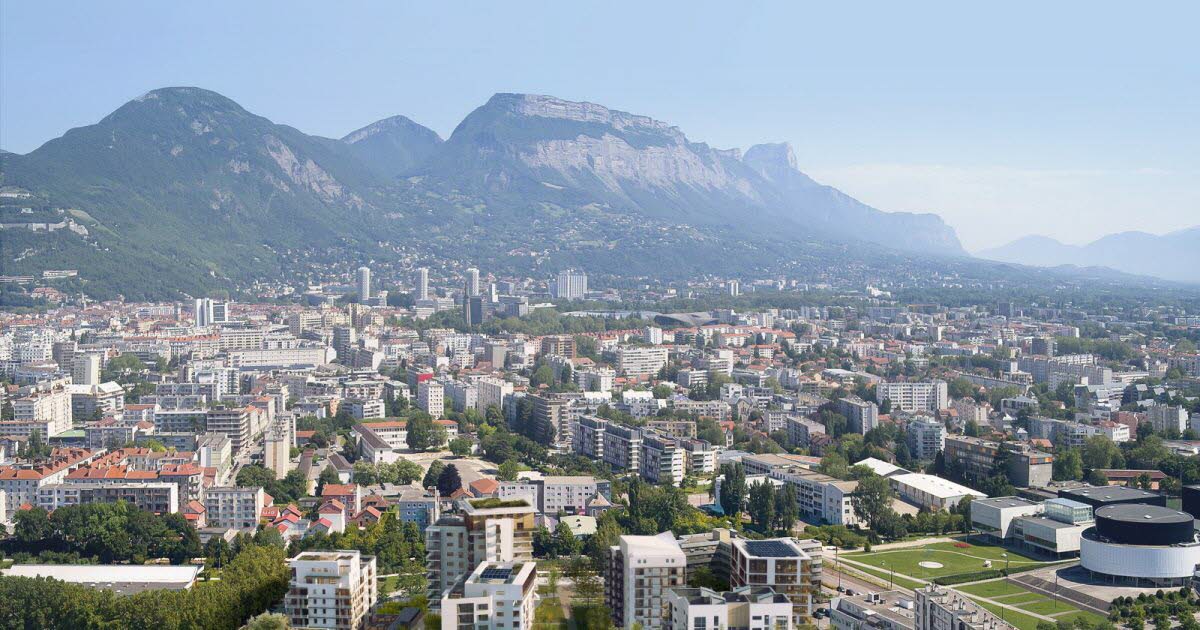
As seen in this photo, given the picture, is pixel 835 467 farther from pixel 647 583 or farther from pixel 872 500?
pixel 647 583

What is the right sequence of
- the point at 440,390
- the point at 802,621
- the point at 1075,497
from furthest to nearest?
1. the point at 440,390
2. the point at 1075,497
3. the point at 802,621

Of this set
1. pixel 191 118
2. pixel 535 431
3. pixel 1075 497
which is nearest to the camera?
pixel 1075 497

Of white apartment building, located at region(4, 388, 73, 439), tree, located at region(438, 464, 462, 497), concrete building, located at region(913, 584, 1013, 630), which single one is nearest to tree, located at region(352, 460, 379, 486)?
tree, located at region(438, 464, 462, 497)

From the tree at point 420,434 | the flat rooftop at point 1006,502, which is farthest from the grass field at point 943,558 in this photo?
the tree at point 420,434

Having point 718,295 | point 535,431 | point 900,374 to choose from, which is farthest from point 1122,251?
point 535,431

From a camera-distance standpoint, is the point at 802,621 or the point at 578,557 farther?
the point at 578,557

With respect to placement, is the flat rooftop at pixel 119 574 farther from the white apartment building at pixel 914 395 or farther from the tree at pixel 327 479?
the white apartment building at pixel 914 395

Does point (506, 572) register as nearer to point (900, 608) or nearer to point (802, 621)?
point (802, 621)

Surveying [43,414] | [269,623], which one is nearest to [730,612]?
[269,623]
